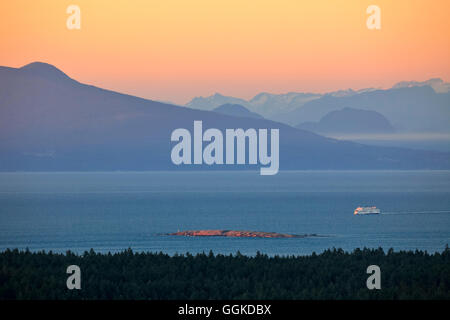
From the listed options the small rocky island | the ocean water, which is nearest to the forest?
the ocean water

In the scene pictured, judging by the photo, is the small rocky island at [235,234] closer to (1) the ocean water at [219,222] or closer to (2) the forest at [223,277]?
(1) the ocean water at [219,222]

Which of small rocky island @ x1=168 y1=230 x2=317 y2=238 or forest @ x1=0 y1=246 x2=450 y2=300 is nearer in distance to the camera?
forest @ x1=0 y1=246 x2=450 y2=300

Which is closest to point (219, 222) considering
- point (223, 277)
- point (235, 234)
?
point (235, 234)

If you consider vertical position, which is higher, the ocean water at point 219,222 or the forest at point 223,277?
the forest at point 223,277

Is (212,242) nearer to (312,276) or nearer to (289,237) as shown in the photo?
(289,237)

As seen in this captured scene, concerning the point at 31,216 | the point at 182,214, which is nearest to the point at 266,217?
the point at 182,214

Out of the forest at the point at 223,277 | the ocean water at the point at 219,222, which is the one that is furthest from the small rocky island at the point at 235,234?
the forest at the point at 223,277

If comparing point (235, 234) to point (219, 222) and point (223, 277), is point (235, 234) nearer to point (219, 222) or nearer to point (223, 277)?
point (219, 222)

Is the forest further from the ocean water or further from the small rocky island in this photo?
the small rocky island

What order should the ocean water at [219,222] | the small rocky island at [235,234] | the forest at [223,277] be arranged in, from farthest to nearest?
the small rocky island at [235,234]
the ocean water at [219,222]
the forest at [223,277]

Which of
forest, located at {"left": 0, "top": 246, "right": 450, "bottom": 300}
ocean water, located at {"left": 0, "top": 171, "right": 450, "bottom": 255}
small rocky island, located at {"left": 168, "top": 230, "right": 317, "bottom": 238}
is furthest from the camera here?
small rocky island, located at {"left": 168, "top": 230, "right": 317, "bottom": 238}
